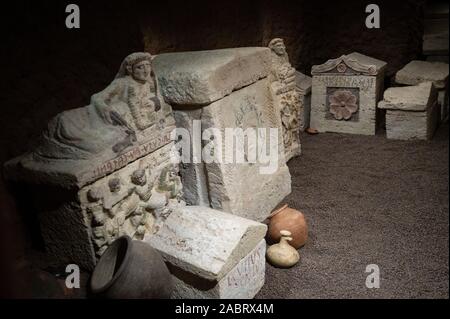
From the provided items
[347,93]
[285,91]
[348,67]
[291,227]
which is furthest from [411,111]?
[291,227]

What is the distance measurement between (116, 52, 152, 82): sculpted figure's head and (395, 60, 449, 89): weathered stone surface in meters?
3.89

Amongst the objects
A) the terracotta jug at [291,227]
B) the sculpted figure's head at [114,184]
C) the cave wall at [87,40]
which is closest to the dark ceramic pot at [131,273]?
the sculpted figure's head at [114,184]

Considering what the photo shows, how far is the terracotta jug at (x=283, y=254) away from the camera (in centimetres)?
270

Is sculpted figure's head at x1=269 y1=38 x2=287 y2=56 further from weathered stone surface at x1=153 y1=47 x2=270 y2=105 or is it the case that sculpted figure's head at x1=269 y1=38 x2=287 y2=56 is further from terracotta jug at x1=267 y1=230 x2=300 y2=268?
Result: terracotta jug at x1=267 y1=230 x2=300 y2=268

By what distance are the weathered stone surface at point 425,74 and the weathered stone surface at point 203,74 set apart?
9.39 ft

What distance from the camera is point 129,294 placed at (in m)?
2.05

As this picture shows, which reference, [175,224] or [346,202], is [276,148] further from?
[175,224]

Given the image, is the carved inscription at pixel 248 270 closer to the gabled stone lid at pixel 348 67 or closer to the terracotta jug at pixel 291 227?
the terracotta jug at pixel 291 227

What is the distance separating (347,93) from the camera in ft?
16.3

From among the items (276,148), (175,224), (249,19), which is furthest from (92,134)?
(249,19)

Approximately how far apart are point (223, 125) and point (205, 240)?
0.90 m

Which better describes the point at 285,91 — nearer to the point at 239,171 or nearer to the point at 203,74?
the point at 239,171

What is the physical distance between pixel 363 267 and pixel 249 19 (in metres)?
3.50

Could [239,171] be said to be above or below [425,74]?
below
